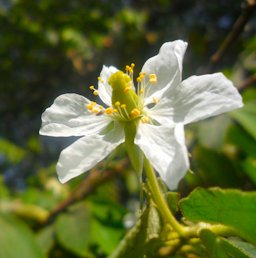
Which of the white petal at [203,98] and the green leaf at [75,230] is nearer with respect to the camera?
the white petal at [203,98]

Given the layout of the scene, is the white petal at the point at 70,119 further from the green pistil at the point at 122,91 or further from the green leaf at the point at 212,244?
the green leaf at the point at 212,244

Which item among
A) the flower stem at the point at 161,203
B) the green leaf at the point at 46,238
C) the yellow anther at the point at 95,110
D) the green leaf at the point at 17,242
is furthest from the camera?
the green leaf at the point at 46,238

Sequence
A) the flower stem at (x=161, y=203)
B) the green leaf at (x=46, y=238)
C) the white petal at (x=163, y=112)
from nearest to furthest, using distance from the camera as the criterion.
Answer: the flower stem at (x=161, y=203) < the white petal at (x=163, y=112) < the green leaf at (x=46, y=238)

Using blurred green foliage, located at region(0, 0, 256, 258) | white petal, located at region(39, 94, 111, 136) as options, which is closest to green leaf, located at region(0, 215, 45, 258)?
blurred green foliage, located at region(0, 0, 256, 258)

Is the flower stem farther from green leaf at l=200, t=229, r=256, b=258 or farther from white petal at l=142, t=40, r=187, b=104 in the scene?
white petal at l=142, t=40, r=187, b=104

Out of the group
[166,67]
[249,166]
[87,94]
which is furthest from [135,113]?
[87,94]

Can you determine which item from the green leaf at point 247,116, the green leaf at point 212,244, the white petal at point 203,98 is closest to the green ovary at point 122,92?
the white petal at point 203,98

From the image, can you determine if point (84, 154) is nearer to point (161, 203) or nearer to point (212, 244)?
point (161, 203)

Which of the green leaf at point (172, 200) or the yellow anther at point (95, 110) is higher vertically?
the yellow anther at point (95, 110)

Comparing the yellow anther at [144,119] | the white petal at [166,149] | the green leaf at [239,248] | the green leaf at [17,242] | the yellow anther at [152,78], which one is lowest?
the green leaf at [17,242]
